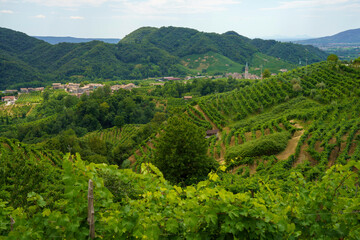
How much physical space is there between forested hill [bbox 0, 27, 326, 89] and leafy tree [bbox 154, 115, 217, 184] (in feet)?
436

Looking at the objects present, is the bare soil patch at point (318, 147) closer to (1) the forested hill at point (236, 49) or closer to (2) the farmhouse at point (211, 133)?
(2) the farmhouse at point (211, 133)

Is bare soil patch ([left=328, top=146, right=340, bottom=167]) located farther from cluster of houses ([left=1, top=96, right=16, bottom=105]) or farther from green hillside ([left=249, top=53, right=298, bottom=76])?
green hillside ([left=249, top=53, right=298, bottom=76])

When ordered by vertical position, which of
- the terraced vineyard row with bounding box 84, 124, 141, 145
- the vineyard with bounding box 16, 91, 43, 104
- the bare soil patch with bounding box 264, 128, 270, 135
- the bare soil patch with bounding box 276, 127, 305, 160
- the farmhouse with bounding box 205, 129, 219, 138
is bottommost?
the terraced vineyard row with bounding box 84, 124, 141, 145

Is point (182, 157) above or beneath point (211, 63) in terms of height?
beneath

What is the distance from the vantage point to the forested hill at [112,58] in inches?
5413

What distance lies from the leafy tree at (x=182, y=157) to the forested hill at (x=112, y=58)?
13279 centimetres

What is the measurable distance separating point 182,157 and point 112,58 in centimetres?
15760

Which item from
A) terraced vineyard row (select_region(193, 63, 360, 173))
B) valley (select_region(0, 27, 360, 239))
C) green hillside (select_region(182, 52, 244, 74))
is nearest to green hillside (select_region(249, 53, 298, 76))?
green hillside (select_region(182, 52, 244, 74))

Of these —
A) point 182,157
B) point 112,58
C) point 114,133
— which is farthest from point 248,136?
point 112,58

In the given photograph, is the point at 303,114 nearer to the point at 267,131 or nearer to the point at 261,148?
the point at 267,131

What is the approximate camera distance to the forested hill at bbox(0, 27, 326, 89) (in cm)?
13750

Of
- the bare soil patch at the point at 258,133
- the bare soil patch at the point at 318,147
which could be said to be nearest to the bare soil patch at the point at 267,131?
the bare soil patch at the point at 258,133

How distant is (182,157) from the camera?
1581 centimetres

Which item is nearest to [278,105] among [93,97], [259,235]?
[259,235]
